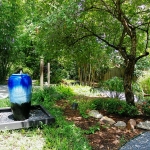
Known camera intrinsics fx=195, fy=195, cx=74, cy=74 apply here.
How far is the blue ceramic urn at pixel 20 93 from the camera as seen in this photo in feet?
10.6

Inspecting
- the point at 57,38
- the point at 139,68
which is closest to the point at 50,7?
the point at 57,38

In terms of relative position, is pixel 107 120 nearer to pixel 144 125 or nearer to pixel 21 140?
pixel 144 125

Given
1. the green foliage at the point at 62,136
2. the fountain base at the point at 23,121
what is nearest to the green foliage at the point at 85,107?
the green foliage at the point at 62,136

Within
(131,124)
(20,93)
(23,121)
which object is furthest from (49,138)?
(131,124)

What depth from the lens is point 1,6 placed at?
7.81 metres

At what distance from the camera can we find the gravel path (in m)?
2.84

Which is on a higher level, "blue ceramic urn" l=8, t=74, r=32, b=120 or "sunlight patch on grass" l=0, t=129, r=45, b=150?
"blue ceramic urn" l=8, t=74, r=32, b=120

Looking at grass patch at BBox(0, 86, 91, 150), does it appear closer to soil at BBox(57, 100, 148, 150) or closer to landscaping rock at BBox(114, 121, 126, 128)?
soil at BBox(57, 100, 148, 150)

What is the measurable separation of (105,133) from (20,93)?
157 cm

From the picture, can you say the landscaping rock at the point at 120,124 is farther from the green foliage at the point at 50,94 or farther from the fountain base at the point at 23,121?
the green foliage at the point at 50,94

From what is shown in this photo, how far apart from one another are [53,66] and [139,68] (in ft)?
14.0

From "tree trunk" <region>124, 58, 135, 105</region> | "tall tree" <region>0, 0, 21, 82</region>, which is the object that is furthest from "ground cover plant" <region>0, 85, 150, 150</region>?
"tall tree" <region>0, 0, 21, 82</region>

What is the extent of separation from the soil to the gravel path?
72mm

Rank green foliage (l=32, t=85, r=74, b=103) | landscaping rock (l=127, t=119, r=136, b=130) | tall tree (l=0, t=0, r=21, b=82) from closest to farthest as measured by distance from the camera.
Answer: landscaping rock (l=127, t=119, r=136, b=130), green foliage (l=32, t=85, r=74, b=103), tall tree (l=0, t=0, r=21, b=82)
